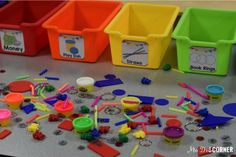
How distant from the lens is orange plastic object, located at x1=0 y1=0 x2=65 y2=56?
1.00 metres

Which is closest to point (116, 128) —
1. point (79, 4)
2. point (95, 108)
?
point (95, 108)

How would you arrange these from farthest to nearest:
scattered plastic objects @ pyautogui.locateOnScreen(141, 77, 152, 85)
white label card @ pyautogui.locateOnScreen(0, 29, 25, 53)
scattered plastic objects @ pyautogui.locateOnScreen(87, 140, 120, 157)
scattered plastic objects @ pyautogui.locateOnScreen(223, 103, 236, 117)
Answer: white label card @ pyautogui.locateOnScreen(0, 29, 25, 53)
scattered plastic objects @ pyautogui.locateOnScreen(141, 77, 152, 85)
scattered plastic objects @ pyautogui.locateOnScreen(223, 103, 236, 117)
scattered plastic objects @ pyautogui.locateOnScreen(87, 140, 120, 157)

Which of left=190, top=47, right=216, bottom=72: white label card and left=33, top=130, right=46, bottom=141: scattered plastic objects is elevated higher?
left=190, top=47, right=216, bottom=72: white label card

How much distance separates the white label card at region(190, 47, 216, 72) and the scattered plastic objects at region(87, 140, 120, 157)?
32 cm

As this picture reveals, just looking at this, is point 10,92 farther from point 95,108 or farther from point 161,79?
point 161,79

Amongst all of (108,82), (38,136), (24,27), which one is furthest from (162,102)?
(24,27)

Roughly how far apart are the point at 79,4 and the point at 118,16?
152 mm

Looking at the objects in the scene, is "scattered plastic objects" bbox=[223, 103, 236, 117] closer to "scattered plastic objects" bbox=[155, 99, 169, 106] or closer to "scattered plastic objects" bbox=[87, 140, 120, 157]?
"scattered plastic objects" bbox=[155, 99, 169, 106]

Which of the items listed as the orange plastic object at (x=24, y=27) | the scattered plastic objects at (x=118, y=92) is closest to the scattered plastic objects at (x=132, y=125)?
the scattered plastic objects at (x=118, y=92)

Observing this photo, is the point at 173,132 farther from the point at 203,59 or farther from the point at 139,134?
the point at 203,59

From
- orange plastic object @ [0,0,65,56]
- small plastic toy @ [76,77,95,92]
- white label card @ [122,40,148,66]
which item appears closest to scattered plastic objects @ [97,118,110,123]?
small plastic toy @ [76,77,95,92]

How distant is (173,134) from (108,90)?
0.21m

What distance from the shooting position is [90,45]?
0.97 m

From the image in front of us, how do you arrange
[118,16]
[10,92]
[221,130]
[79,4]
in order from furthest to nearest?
[79,4]
[118,16]
[10,92]
[221,130]
